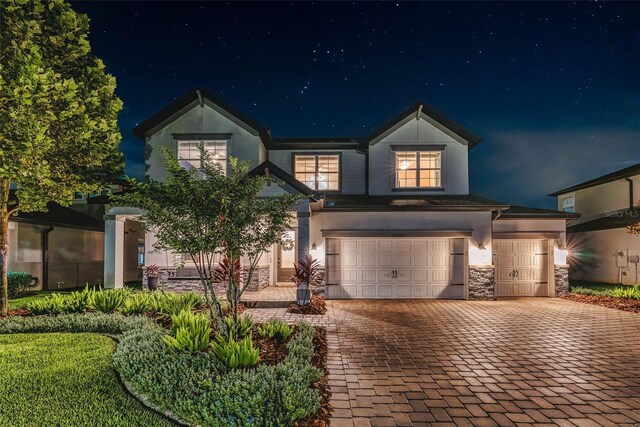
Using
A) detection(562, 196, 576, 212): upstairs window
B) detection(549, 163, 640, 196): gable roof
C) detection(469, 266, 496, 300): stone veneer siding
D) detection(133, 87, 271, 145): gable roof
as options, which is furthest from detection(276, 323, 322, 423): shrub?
detection(562, 196, 576, 212): upstairs window

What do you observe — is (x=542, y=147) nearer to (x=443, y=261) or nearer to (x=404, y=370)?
(x=443, y=261)

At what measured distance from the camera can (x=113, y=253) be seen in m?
13.1

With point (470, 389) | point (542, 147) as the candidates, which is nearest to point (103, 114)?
point (470, 389)

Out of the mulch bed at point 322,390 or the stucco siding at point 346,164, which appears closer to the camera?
the mulch bed at point 322,390

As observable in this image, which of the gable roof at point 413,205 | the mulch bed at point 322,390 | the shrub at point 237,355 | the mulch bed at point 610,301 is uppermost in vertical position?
the gable roof at point 413,205

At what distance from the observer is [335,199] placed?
1455cm

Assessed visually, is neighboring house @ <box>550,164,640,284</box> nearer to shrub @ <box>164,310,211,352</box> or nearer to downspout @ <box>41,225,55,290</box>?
shrub @ <box>164,310,211,352</box>

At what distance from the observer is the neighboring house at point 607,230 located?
16.9 meters

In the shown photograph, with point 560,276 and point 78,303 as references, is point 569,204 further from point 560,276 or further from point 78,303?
point 78,303

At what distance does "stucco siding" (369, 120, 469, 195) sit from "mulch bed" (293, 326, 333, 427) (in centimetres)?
875

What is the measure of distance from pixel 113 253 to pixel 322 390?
11.3m

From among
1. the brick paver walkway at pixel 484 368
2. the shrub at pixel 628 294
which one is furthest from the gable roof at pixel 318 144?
the shrub at pixel 628 294

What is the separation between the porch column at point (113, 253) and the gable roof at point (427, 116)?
10212 mm

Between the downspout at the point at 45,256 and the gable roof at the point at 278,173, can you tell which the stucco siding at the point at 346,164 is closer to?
the gable roof at the point at 278,173
